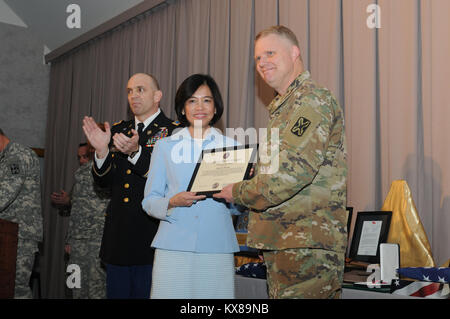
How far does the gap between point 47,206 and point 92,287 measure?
112 inches

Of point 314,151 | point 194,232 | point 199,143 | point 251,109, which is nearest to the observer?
point 314,151

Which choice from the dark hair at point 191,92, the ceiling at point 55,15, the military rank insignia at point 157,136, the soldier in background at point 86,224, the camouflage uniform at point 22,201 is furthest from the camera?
the ceiling at point 55,15

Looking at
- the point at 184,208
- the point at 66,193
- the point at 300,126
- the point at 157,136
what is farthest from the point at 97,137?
the point at 66,193

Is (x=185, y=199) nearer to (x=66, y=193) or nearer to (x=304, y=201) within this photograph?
(x=304, y=201)

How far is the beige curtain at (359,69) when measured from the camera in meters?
2.81

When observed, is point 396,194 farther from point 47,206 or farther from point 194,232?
point 47,206

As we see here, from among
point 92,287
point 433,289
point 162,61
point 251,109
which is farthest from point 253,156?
point 162,61

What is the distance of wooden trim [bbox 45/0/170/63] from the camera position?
5418mm

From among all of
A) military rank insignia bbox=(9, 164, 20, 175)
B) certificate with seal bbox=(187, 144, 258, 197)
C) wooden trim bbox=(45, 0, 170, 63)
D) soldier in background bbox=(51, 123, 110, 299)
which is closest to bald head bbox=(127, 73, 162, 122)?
certificate with seal bbox=(187, 144, 258, 197)

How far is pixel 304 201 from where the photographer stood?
1.72 meters

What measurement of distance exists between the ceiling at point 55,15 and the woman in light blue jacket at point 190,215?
12.5 ft

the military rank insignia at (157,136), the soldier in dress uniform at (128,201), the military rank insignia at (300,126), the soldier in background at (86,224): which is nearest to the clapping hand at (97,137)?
the soldier in dress uniform at (128,201)

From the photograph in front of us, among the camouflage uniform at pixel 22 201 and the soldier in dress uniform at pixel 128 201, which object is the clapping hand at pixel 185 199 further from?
the camouflage uniform at pixel 22 201

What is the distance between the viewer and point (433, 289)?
6.74 ft
